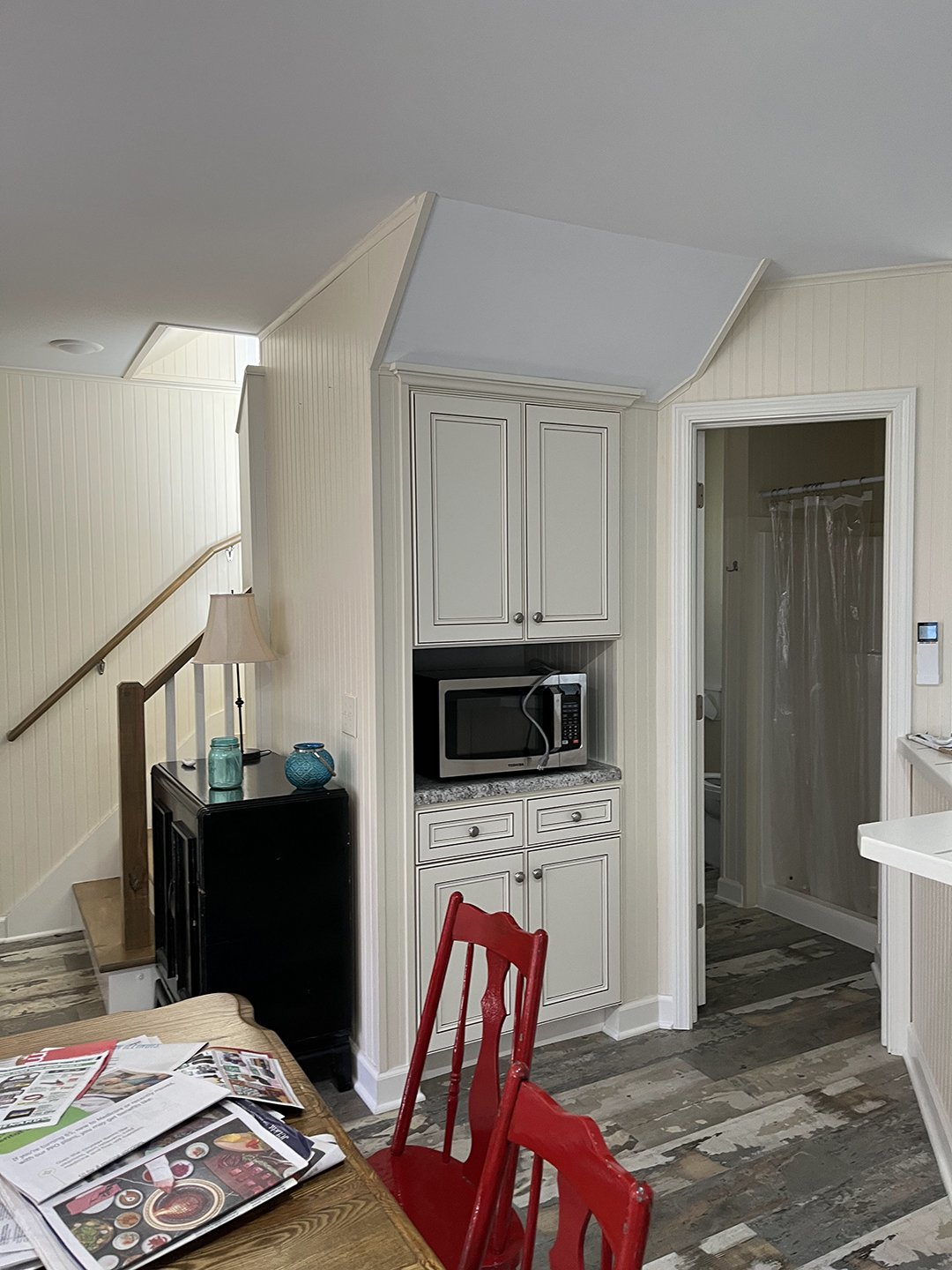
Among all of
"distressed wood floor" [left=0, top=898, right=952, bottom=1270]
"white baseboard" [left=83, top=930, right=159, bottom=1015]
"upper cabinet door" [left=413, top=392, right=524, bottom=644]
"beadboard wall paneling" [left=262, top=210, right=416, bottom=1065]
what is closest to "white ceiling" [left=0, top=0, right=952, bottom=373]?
"beadboard wall paneling" [left=262, top=210, right=416, bottom=1065]

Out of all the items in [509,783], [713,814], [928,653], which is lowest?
[713,814]

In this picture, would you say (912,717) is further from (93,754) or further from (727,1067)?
(93,754)

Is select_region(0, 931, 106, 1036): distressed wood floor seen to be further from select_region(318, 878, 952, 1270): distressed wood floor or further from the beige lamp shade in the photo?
the beige lamp shade

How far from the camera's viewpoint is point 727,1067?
3084 millimetres

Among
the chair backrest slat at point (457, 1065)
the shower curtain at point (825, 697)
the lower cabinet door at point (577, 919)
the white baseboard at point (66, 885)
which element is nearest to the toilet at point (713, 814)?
the shower curtain at point (825, 697)

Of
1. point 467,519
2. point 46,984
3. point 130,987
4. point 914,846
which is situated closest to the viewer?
point 914,846

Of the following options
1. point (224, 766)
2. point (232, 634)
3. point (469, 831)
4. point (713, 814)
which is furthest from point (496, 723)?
point (713, 814)

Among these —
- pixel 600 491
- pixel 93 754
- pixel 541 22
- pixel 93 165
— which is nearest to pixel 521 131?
pixel 541 22

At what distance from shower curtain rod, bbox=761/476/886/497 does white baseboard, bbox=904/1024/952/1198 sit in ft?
7.29

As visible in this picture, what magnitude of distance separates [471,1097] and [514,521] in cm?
178

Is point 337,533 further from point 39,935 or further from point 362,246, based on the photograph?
point 39,935

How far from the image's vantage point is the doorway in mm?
4262

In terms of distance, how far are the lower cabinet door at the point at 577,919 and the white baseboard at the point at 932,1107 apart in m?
0.93

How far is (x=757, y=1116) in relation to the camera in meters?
2.79
